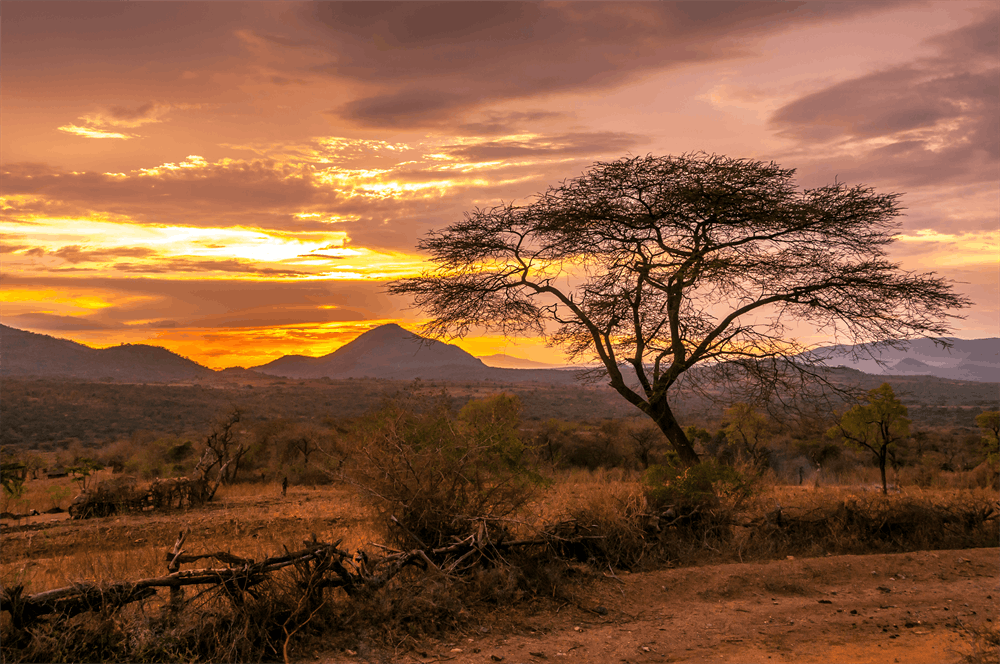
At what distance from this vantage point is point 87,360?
15312 cm

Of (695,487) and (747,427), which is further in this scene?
Result: (747,427)

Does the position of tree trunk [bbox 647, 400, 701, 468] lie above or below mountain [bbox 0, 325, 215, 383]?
above

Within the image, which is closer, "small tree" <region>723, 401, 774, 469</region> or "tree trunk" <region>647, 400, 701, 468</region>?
"tree trunk" <region>647, 400, 701, 468</region>

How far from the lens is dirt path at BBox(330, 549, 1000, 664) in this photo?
252 inches

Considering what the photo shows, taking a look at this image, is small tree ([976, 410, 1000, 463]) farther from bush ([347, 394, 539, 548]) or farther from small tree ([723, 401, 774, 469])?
bush ([347, 394, 539, 548])

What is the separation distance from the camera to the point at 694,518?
10258 millimetres

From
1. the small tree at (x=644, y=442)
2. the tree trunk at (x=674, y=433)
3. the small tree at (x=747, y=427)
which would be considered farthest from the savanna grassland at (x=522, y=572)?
the small tree at (x=644, y=442)

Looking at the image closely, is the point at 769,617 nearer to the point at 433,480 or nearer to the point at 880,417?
the point at 433,480

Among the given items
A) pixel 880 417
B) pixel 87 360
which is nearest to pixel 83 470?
pixel 880 417

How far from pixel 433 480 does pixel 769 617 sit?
13.9 ft

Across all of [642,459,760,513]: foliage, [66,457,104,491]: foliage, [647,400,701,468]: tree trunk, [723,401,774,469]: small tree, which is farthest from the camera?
[723,401,774,469]: small tree

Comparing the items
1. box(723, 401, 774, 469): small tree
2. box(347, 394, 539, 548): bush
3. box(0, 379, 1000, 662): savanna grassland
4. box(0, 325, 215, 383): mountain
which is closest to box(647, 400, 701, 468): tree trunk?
box(0, 379, 1000, 662): savanna grassland

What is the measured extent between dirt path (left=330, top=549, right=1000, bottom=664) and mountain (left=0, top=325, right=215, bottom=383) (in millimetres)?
142766

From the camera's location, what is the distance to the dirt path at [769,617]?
6.39 meters
